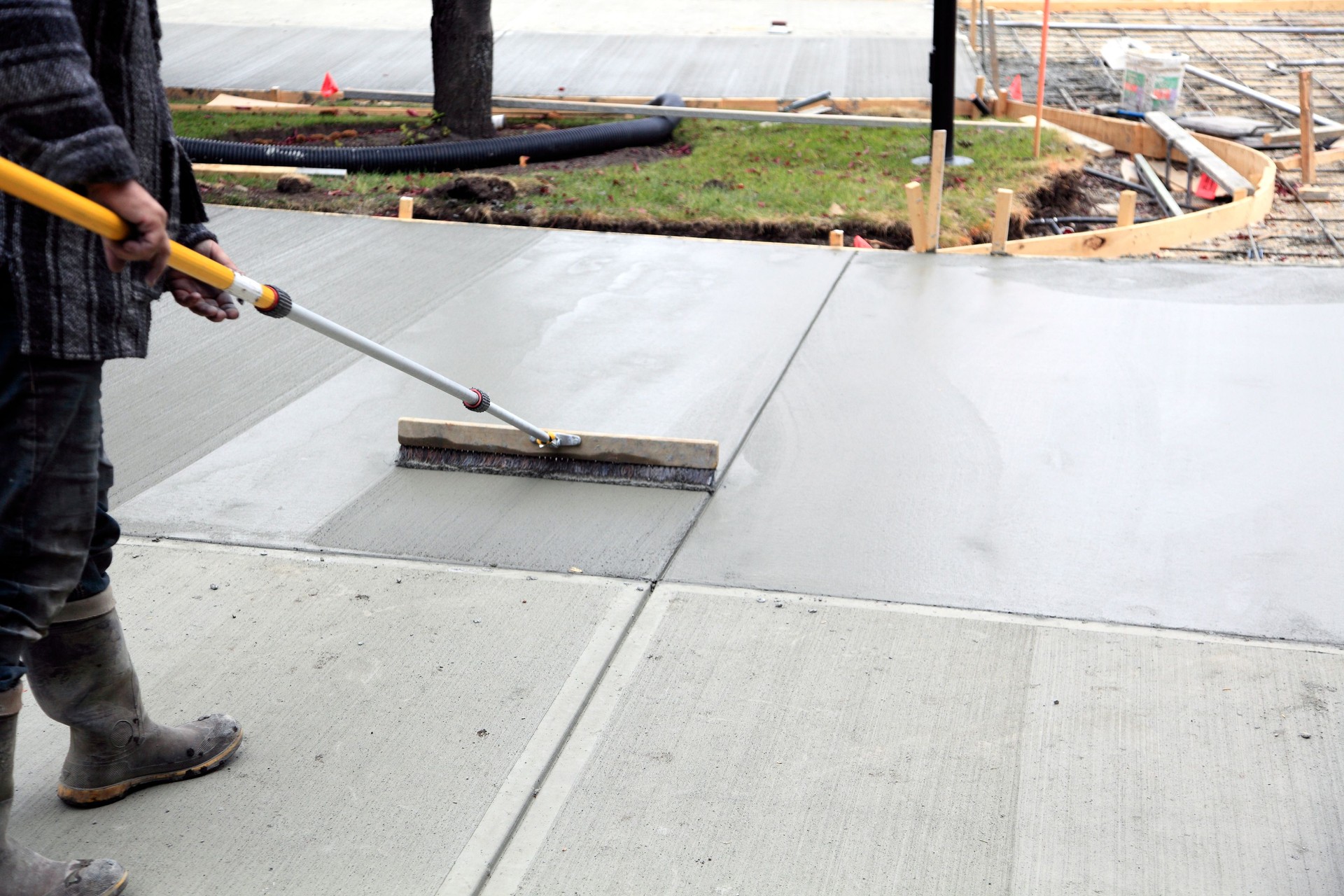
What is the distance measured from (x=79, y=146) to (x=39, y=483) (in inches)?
21.3

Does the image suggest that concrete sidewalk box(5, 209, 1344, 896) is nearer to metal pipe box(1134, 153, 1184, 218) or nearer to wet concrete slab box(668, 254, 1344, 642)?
wet concrete slab box(668, 254, 1344, 642)

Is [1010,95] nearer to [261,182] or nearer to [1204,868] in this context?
[261,182]

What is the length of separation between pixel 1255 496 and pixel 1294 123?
796 cm

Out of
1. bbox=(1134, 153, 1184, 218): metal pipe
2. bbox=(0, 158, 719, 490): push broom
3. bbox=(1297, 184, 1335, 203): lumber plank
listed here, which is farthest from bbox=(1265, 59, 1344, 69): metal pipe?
bbox=(0, 158, 719, 490): push broom

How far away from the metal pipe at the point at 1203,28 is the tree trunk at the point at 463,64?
28.9 ft

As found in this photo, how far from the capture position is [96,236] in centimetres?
193

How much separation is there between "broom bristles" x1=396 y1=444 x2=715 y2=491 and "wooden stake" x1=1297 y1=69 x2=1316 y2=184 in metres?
6.38

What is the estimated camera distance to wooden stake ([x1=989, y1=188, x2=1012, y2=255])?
227 inches

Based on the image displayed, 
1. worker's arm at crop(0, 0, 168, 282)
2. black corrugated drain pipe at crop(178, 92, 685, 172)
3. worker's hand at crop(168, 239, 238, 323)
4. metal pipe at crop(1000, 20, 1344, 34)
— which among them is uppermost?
metal pipe at crop(1000, 20, 1344, 34)

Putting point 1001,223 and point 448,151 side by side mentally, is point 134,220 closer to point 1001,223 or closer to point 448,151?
point 1001,223

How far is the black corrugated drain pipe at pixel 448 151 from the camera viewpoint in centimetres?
806

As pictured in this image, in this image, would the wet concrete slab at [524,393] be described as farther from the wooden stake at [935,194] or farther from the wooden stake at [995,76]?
the wooden stake at [995,76]

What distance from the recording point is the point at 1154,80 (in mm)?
10312

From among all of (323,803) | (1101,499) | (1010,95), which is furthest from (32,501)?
(1010,95)
